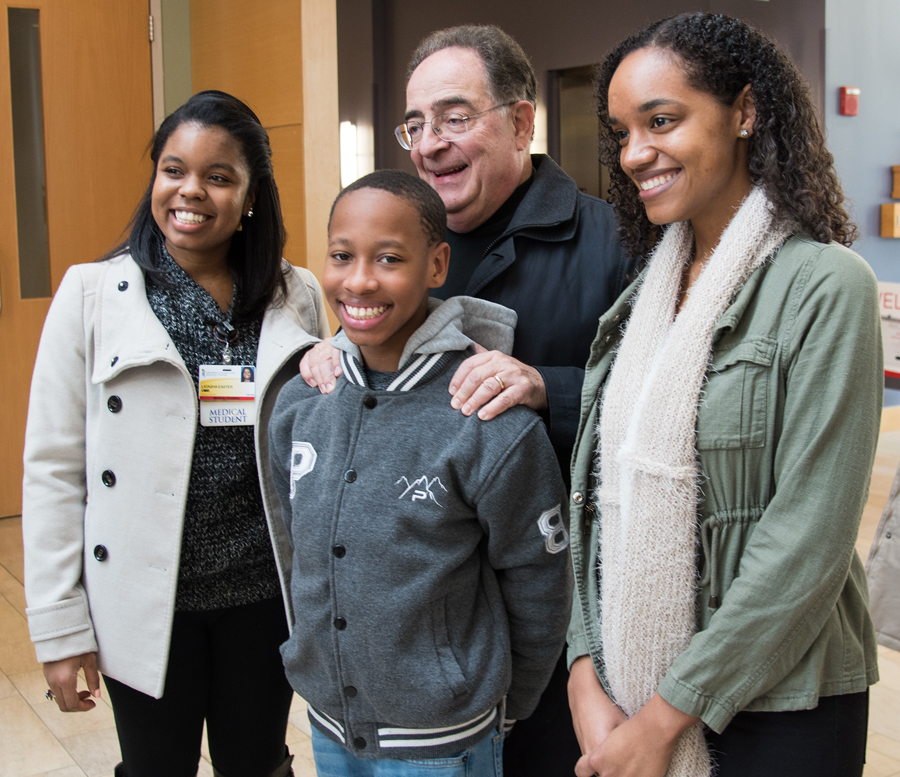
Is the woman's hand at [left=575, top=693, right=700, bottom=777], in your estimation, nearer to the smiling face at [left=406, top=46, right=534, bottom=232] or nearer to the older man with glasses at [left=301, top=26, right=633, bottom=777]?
the older man with glasses at [left=301, top=26, right=633, bottom=777]

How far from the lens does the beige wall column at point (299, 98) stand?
3.86 metres

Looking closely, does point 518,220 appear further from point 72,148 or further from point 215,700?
point 72,148

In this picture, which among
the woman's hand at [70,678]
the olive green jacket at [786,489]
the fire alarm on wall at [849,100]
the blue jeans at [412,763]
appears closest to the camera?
the olive green jacket at [786,489]

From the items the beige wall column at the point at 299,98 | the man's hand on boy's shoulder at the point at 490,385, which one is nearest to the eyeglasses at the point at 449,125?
the man's hand on boy's shoulder at the point at 490,385

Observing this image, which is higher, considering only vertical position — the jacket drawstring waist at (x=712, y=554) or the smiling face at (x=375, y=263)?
the smiling face at (x=375, y=263)

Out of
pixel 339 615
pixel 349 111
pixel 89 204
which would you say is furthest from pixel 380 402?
pixel 349 111

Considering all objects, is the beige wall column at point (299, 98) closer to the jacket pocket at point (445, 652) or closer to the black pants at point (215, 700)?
the black pants at point (215, 700)

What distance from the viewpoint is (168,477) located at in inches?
57.6

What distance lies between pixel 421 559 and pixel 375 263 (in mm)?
419

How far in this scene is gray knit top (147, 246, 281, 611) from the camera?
1496 millimetres

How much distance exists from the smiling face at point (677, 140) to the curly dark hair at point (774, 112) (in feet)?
0.05

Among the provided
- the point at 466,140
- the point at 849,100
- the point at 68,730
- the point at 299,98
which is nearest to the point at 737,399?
the point at 466,140

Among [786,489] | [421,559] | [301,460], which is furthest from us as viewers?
[301,460]

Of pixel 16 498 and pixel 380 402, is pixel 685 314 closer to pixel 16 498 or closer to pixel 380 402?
pixel 380 402
